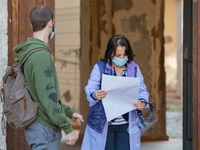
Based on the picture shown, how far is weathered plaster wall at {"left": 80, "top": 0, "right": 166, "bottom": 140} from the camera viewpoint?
6438mm

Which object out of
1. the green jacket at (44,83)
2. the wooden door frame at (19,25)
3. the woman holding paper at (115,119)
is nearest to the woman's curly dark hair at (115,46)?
the woman holding paper at (115,119)

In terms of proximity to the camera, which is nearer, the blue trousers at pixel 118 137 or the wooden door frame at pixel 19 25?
the blue trousers at pixel 118 137

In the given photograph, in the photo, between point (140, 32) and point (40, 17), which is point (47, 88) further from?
point (140, 32)

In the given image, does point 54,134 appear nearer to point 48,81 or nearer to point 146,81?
point 48,81

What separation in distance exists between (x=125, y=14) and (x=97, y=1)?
0.68 m

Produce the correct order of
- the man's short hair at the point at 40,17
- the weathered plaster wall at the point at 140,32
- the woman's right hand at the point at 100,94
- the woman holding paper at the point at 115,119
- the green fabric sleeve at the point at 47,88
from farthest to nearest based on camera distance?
the weathered plaster wall at the point at 140,32 → the woman holding paper at the point at 115,119 → the woman's right hand at the point at 100,94 → the man's short hair at the point at 40,17 → the green fabric sleeve at the point at 47,88

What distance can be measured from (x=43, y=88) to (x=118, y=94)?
3.44 ft

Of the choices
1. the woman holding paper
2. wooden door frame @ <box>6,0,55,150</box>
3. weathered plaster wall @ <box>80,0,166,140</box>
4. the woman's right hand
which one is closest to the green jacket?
the woman's right hand

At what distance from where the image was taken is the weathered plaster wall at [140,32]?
21.1 ft

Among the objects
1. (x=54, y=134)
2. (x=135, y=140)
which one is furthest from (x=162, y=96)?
(x=54, y=134)

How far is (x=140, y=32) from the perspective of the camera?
21.1 ft

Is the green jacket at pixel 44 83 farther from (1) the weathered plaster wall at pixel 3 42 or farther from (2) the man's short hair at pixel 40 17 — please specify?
(1) the weathered plaster wall at pixel 3 42

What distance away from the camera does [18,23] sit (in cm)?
314

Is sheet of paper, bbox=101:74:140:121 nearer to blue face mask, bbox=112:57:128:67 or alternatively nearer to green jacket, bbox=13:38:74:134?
blue face mask, bbox=112:57:128:67
